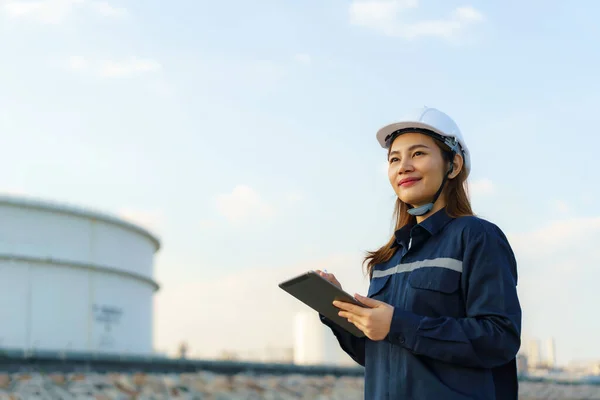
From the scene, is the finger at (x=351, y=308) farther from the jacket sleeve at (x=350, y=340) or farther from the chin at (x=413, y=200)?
the chin at (x=413, y=200)

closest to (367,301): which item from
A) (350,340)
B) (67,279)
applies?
(350,340)

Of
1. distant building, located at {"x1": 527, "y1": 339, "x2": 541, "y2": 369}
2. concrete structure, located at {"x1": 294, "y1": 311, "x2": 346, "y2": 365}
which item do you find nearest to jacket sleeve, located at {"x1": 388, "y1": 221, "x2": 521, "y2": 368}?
concrete structure, located at {"x1": 294, "y1": 311, "x2": 346, "y2": 365}

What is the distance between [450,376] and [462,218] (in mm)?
486

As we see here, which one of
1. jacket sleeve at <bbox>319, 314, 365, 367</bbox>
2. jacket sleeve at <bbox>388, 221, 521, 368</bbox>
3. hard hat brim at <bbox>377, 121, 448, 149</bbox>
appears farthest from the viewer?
jacket sleeve at <bbox>319, 314, 365, 367</bbox>

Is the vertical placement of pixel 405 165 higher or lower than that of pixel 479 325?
higher

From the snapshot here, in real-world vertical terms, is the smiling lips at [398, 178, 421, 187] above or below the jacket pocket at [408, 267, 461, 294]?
above

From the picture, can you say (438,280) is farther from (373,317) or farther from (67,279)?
(67,279)

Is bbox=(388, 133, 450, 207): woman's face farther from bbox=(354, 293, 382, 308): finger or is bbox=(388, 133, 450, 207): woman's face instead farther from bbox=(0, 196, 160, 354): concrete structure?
bbox=(0, 196, 160, 354): concrete structure

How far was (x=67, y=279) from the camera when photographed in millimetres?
18281

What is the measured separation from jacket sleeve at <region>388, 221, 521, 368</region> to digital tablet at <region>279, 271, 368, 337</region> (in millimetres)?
174

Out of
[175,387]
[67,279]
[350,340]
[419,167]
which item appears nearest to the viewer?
[419,167]

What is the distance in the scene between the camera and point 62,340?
1788cm

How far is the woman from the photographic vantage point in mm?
2107

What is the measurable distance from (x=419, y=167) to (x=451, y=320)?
1.69 feet
